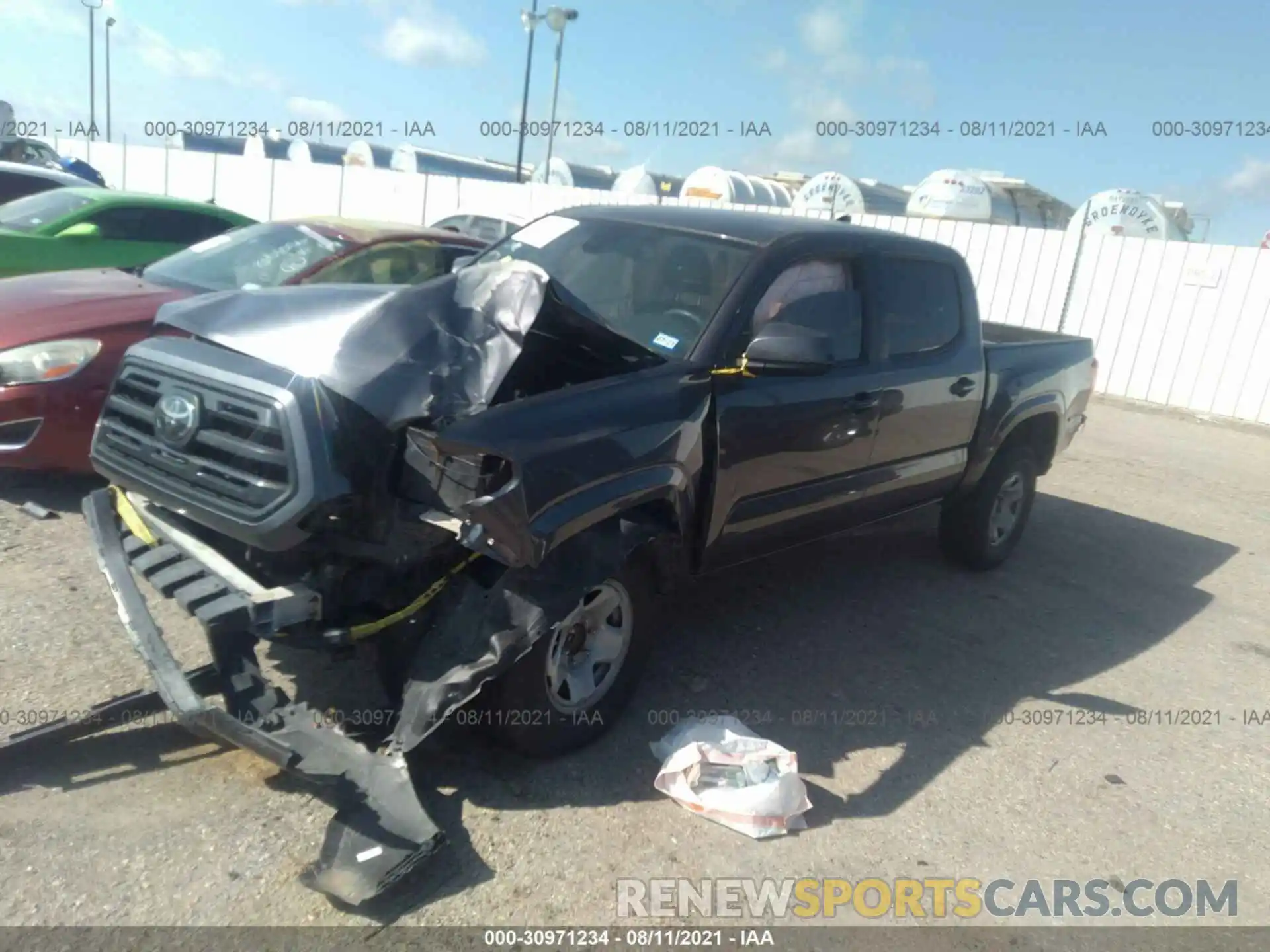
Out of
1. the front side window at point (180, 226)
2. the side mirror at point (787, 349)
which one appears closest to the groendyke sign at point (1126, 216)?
the front side window at point (180, 226)

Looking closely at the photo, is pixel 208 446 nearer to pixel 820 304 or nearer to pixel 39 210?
pixel 820 304

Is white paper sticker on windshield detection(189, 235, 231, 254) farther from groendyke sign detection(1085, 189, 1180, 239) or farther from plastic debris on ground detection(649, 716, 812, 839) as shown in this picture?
groendyke sign detection(1085, 189, 1180, 239)

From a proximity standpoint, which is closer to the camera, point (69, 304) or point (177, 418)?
point (177, 418)

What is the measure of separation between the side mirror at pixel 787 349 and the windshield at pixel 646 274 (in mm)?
228

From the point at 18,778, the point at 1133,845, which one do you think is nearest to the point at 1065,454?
A: the point at 1133,845

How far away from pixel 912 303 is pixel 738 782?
2.58m

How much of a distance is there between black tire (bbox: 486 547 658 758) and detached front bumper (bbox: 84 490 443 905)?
15.5 inches

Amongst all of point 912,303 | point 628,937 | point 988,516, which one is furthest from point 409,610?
point 988,516

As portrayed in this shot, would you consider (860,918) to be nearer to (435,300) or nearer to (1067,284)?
(435,300)

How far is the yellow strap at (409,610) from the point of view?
10.1 ft

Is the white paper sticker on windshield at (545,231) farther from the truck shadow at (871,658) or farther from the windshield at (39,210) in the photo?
the windshield at (39,210)

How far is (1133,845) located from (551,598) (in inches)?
88.5

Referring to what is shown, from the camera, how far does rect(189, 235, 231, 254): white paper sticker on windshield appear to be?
21.3 ft

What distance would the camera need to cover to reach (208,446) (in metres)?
3.16
